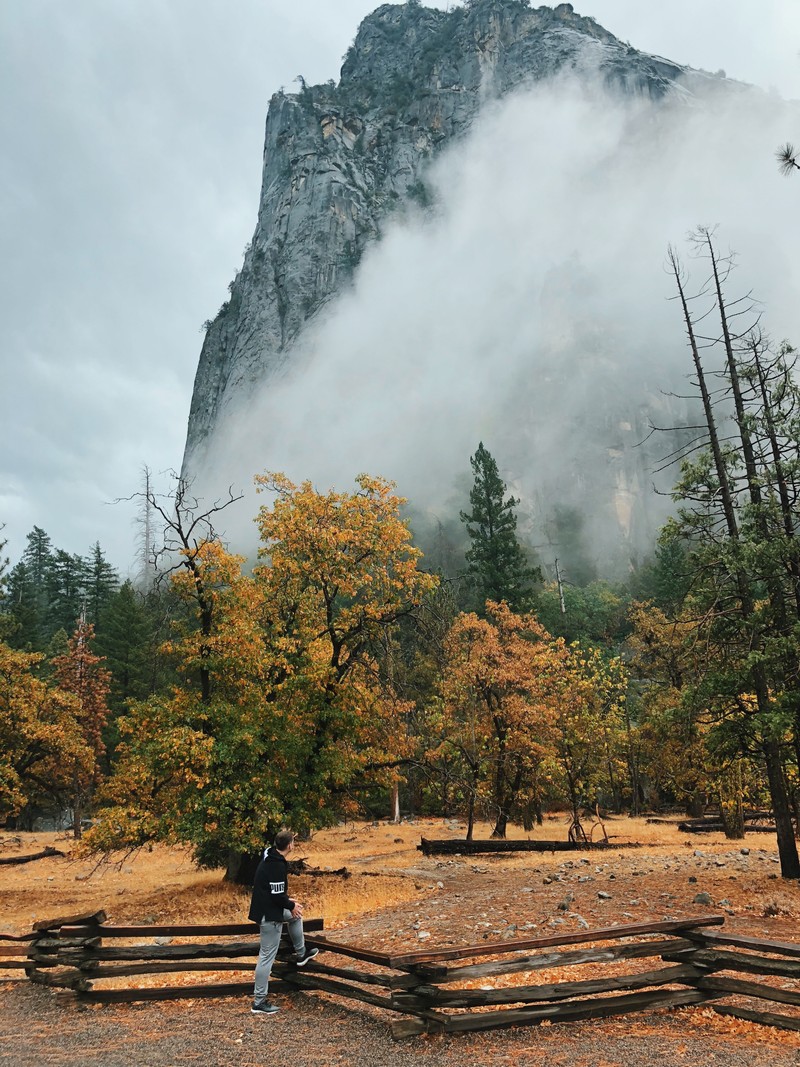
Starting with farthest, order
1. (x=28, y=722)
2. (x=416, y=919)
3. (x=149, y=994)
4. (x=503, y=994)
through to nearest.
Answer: (x=28, y=722), (x=416, y=919), (x=149, y=994), (x=503, y=994)

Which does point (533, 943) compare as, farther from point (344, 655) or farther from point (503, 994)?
point (344, 655)

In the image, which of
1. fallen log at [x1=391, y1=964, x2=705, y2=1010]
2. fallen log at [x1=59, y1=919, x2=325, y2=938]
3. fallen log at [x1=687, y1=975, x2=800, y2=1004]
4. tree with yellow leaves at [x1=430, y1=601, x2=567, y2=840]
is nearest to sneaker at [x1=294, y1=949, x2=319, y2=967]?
fallen log at [x1=59, y1=919, x2=325, y2=938]

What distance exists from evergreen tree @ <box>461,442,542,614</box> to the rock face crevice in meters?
91.4

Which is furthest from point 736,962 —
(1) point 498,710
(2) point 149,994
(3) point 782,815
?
(1) point 498,710

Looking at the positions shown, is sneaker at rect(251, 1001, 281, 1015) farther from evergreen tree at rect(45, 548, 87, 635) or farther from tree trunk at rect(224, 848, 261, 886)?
evergreen tree at rect(45, 548, 87, 635)

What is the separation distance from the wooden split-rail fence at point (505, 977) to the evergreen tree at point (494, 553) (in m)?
48.9

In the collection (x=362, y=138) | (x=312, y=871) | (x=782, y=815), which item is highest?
(x=362, y=138)

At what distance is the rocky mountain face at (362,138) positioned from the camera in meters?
149

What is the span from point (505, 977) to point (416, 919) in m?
4.33

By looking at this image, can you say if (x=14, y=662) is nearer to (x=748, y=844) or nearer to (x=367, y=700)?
(x=367, y=700)

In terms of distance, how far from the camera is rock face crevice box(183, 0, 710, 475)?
488ft

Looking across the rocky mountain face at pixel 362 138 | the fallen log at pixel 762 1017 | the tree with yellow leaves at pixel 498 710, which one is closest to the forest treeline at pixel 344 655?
the tree with yellow leaves at pixel 498 710

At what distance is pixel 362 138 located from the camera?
165 meters

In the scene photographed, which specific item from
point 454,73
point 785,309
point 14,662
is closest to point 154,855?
point 14,662
